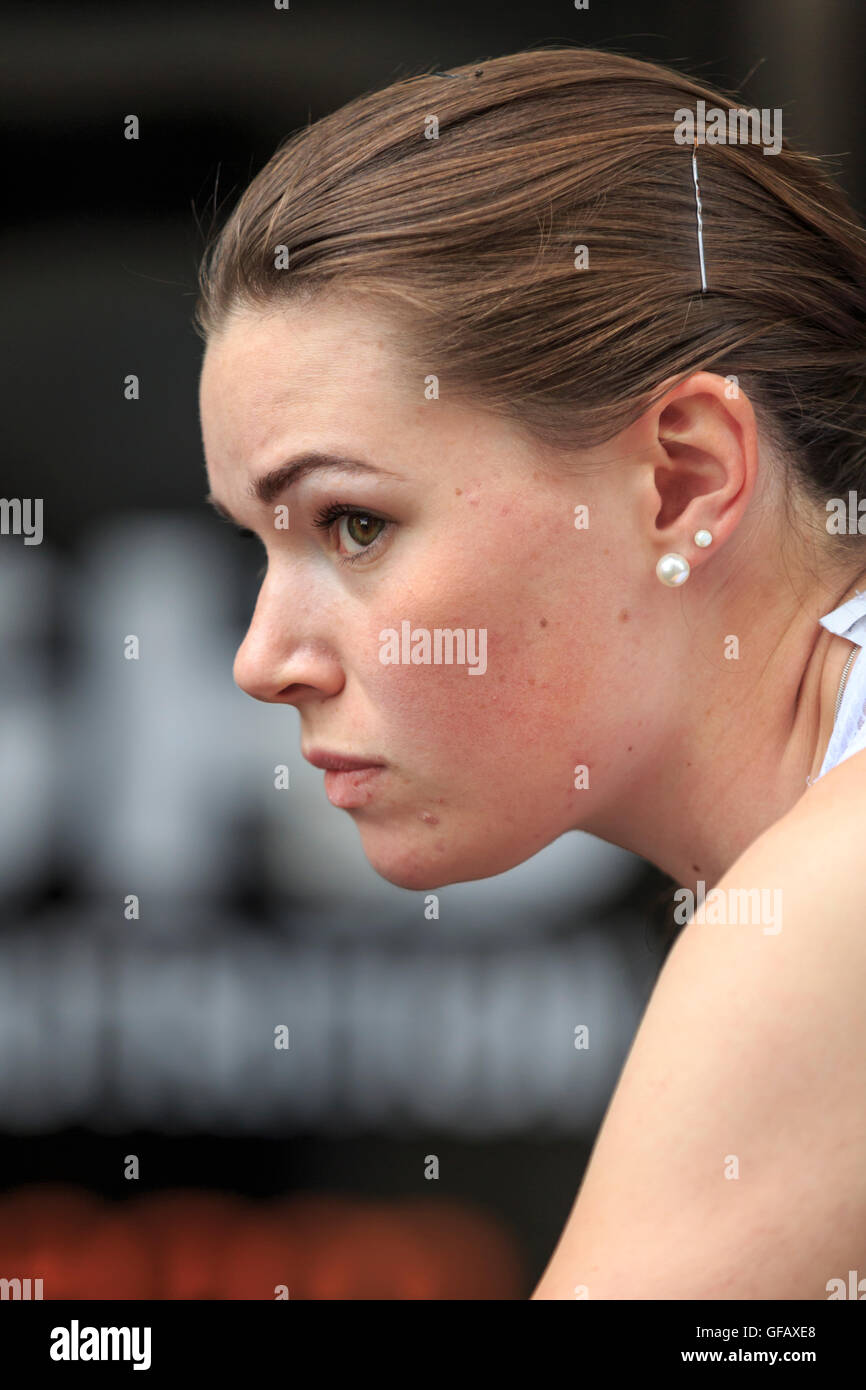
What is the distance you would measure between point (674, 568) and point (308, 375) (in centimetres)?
26

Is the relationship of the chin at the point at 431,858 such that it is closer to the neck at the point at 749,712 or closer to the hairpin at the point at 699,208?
the neck at the point at 749,712

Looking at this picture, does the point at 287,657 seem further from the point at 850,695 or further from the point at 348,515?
the point at 850,695

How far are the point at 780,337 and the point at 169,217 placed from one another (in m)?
1.60

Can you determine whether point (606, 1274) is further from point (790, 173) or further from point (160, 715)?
point (160, 715)

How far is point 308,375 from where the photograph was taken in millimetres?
796

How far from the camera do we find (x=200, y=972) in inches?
80.9

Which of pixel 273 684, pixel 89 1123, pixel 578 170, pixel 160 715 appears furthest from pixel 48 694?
pixel 578 170

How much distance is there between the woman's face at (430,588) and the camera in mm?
780

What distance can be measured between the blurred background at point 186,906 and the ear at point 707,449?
4.42 ft

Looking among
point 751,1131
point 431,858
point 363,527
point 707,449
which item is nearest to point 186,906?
point 431,858

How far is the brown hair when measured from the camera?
2.56 feet

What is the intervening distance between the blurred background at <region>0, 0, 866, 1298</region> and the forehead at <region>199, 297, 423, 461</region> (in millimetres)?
1270

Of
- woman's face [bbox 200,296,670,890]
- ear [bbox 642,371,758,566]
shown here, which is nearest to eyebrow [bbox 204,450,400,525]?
woman's face [bbox 200,296,670,890]

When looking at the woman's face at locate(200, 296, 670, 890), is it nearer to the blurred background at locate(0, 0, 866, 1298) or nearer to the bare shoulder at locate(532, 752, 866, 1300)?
the bare shoulder at locate(532, 752, 866, 1300)
